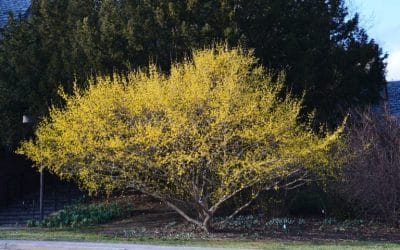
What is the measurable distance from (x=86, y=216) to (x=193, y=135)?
22.1 ft

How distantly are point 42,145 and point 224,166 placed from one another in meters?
5.09

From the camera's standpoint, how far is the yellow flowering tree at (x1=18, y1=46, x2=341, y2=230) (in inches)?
557

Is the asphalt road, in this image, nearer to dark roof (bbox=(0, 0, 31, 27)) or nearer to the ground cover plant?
the ground cover plant

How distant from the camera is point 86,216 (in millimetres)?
19297

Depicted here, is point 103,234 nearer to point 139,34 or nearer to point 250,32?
point 139,34

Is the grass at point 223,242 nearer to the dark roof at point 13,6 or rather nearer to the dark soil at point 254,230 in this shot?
the dark soil at point 254,230

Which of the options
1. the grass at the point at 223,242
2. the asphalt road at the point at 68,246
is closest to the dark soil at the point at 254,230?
the grass at the point at 223,242

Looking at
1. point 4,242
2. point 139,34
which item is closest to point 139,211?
point 139,34

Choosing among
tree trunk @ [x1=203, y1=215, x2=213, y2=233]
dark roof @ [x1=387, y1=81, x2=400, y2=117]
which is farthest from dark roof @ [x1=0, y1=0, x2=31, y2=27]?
dark roof @ [x1=387, y1=81, x2=400, y2=117]

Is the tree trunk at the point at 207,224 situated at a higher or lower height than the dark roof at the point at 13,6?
lower

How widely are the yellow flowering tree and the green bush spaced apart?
3732 mm

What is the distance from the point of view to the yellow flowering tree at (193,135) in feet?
46.4

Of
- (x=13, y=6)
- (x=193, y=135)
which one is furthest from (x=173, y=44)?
(x=13, y=6)

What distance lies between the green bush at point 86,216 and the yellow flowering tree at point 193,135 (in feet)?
12.2
